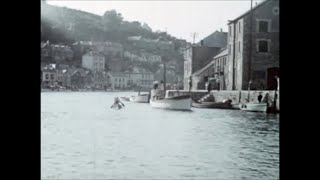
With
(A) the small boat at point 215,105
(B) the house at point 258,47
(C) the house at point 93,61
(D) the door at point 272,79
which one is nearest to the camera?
(D) the door at point 272,79

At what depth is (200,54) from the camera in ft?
138

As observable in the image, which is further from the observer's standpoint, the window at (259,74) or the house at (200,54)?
the house at (200,54)

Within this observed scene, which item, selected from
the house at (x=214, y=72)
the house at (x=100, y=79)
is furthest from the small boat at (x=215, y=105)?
the house at (x=100, y=79)

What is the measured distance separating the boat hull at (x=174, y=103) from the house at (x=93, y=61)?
22.7ft

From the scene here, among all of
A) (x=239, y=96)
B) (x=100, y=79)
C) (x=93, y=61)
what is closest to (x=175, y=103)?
(x=100, y=79)

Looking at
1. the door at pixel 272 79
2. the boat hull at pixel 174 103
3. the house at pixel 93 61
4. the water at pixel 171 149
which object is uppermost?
the house at pixel 93 61

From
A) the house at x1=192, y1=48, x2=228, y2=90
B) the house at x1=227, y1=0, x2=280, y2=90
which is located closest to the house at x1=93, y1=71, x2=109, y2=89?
the house at x1=192, y1=48, x2=228, y2=90

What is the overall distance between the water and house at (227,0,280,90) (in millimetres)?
2339

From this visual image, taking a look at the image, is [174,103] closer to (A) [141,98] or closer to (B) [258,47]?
(B) [258,47]

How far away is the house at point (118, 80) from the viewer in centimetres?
4003

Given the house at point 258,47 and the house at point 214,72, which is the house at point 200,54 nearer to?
the house at point 214,72
